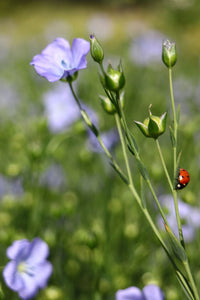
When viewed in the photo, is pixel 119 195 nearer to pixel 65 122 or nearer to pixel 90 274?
pixel 90 274

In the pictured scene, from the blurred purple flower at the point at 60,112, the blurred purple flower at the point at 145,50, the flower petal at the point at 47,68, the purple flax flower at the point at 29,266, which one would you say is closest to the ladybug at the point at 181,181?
the flower petal at the point at 47,68

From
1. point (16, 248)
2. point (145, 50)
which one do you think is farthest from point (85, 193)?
point (145, 50)

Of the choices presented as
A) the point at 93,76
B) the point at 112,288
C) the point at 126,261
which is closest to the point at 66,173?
the point at 126,261

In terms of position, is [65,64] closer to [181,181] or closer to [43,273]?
[181,181]

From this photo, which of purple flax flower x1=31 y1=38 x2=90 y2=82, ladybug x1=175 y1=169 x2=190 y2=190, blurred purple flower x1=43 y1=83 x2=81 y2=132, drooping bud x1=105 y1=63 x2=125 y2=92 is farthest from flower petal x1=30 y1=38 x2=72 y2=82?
blurred purple flower x1=43 y1=83 x2=81 y2=132

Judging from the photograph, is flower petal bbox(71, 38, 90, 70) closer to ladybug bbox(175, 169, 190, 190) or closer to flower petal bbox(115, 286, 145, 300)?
ladybug bbox(175, 169, 190, 190)

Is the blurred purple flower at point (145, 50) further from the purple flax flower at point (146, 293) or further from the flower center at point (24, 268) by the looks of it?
the purple flax flower at point (146, 293)
